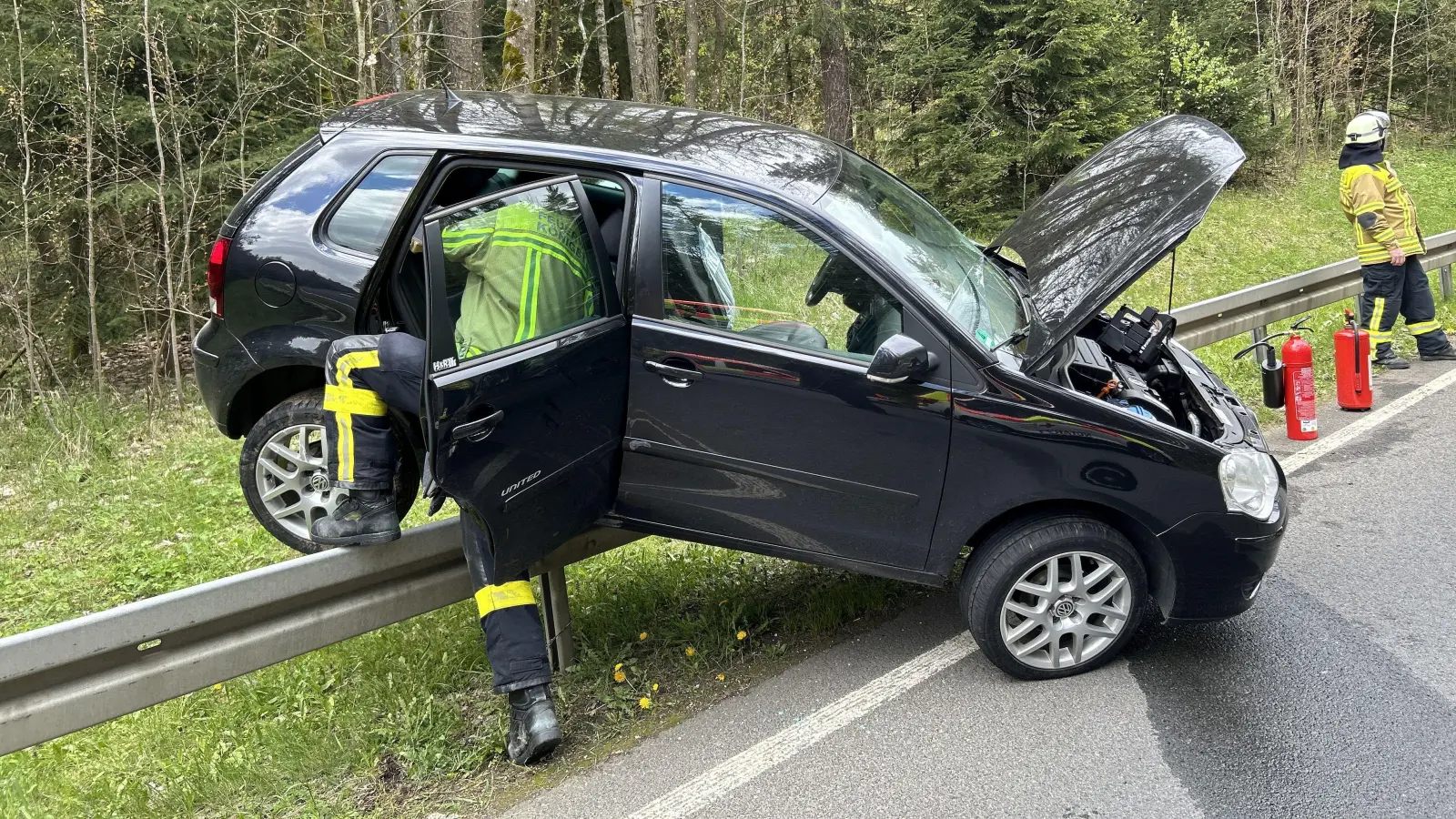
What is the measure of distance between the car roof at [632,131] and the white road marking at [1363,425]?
11.2ft

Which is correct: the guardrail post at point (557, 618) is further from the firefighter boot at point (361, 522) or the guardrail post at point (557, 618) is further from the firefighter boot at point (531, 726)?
the firefighter boot at point (361, 522)

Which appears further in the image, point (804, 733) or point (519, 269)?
point (804, 733)

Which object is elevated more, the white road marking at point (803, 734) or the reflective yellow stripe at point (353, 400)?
the reflective yellow stripe at point (353, 400)

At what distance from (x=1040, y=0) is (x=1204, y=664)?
9615mm

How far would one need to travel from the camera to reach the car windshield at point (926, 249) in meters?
3.85

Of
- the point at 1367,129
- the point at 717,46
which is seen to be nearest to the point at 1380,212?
the point at 1367,129

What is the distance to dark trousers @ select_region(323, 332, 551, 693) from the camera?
353cm

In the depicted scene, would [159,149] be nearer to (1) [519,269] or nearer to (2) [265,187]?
(2) [265,187]

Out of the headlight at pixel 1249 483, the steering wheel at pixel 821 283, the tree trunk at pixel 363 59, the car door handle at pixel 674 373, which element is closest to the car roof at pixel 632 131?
the steering wheel at pixel 821 283

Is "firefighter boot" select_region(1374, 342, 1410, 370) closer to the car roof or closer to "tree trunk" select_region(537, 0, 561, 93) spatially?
the car roof

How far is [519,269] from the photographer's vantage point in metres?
3.47

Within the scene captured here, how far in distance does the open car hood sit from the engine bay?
27cm

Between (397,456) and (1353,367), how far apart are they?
6150mm

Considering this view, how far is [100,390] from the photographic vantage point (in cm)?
1023
